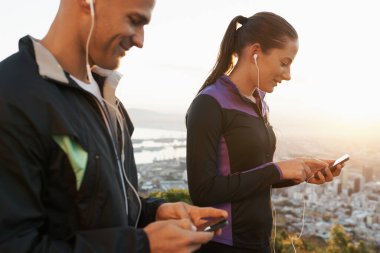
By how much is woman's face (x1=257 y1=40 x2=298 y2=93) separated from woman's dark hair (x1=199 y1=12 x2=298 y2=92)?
3cm

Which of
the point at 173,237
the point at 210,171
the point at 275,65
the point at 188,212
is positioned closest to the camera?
the point at 173,237

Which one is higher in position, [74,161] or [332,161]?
[74,161]

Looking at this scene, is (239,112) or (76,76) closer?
(76,76)

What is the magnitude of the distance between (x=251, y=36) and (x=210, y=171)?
0.79 meters

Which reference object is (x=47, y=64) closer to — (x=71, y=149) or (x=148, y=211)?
(x=71, y=149)

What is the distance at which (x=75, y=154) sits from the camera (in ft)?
3.02

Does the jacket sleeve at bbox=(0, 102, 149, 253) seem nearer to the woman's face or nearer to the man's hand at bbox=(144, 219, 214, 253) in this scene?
the man's hand at bbox=(144, 219, 214, 253)

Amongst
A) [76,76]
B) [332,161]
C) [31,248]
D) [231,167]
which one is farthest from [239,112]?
[31,248]

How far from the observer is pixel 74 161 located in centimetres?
91

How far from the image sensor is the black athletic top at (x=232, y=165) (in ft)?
5.99

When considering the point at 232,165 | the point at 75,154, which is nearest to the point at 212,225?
the point at 75,154

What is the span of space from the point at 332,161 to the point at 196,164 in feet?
3.03

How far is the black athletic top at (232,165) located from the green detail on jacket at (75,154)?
93 cm

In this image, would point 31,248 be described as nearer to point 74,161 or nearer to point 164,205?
point 74,161
